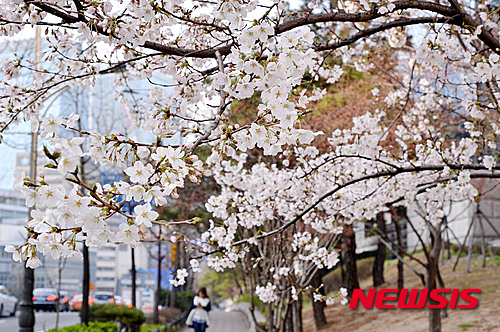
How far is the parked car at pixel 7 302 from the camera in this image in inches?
720

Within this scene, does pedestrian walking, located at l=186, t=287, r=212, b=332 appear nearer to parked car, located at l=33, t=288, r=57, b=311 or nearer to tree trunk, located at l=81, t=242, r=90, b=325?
tree trunk, located at l=81, t=242, r=90, b=325

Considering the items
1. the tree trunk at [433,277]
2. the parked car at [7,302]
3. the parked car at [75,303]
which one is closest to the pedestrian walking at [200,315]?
the tree trunk at [433,277]

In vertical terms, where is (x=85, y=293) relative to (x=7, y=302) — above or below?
above

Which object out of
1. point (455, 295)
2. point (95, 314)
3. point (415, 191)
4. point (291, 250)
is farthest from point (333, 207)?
point (95, 314)

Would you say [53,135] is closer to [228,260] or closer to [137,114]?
[137,114]

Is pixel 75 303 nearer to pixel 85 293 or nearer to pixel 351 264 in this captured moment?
pixel 85 293

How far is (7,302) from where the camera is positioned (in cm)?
1856

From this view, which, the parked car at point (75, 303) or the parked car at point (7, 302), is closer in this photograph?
the parked car at point (7, 302)

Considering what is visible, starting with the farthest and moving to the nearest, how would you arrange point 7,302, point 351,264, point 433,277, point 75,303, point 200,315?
point 75,303, point 7,302, point 351,264, point 200,315, point 433,277

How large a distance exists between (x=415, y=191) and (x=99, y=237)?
4.70 meters

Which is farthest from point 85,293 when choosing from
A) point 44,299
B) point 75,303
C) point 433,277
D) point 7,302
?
point 75,303

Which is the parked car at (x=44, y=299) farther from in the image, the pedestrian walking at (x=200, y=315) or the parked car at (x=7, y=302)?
the pedestrian walking at (x=200, y=315)

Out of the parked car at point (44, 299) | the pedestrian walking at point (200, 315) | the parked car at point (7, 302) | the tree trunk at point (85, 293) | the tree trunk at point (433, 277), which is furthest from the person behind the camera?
the parked car at point (44, 299)

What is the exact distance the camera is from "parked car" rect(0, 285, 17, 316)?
18281mm
